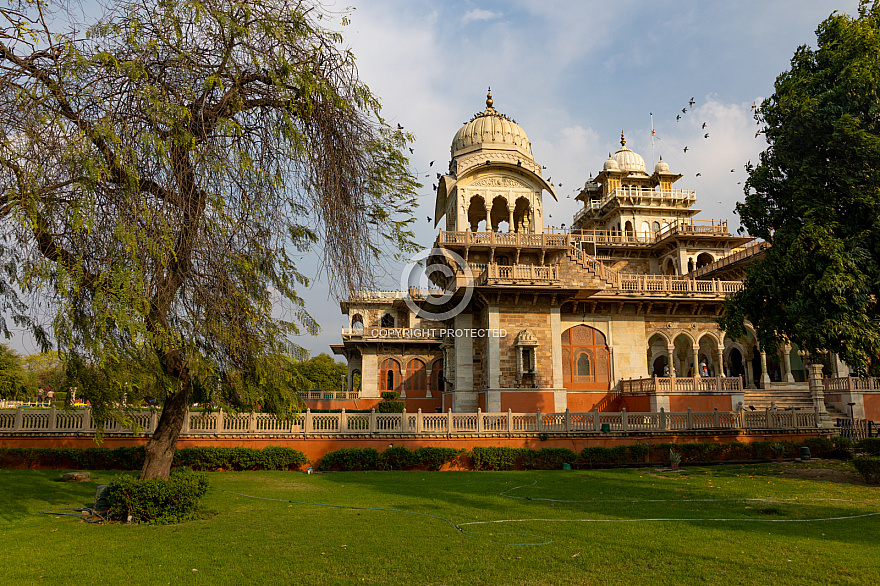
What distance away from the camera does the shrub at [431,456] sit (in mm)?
18297

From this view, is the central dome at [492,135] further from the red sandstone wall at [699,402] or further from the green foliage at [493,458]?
the green foliage at [493,458]

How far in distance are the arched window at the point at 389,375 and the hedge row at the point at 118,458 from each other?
2566 cm

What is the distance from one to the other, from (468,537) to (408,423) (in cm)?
1067

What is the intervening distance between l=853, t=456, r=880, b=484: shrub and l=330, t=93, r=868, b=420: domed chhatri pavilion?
28.1ft

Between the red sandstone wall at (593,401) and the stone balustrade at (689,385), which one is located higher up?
the stone balustrade at (689,385)

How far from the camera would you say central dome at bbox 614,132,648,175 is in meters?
49.1

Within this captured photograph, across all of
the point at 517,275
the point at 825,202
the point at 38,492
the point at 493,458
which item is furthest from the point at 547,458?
the point at 38,492

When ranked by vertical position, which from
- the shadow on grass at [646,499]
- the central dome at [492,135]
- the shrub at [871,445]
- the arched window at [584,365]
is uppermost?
the central dome at [492,135]

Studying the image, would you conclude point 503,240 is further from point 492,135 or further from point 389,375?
point 389,375

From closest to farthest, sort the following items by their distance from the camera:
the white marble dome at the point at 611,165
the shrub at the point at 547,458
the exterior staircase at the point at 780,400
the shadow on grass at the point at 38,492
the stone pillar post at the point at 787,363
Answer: the shadow on grass at the point at 38,492 → the shrub at the point at 547,458 → the exterior staircase at the point at 780,400 → the stone pillar post at the point at 787,363 → the white marble dome at the point at 611,165

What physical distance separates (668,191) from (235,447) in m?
39.0

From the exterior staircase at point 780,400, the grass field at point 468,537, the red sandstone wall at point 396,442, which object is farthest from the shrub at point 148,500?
the exterior staircase at point 780,400

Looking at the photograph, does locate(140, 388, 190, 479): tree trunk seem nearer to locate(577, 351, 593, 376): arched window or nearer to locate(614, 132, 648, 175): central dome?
locate(577, 351, 593, 376): arched window

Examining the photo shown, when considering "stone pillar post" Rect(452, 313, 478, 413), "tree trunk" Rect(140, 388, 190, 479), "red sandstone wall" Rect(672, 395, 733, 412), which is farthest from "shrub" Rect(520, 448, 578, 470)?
"tree trunk" Rect(140, 388, 190, 479)
